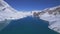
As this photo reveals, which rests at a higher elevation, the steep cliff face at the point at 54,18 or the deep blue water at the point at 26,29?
the steep cliff face at the point at 54,18

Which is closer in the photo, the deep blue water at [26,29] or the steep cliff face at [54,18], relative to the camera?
the deep blue water at [26,29]

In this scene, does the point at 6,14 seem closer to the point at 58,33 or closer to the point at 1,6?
the point at 1,6

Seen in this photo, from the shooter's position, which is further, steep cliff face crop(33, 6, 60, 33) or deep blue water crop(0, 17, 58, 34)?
steep cliff face crop(33, 6, 60, 33)

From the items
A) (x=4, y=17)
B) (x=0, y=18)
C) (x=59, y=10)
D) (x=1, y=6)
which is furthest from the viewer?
(x=1, y=6)

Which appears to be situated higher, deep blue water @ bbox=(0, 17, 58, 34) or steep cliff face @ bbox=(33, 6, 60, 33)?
steep cliff face @ bbox=(33, 6, 60, 33)

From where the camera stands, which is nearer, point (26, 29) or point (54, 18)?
point (26, 29)

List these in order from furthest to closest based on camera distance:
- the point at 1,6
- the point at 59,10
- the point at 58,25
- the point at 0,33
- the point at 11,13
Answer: the point at 11,13
the point at 1,6
the point at 59,10
the point at 58,25
the point at 0,33

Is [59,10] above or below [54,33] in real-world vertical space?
above

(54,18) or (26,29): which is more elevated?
(54,18)

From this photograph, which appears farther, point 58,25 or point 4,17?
point 4,17

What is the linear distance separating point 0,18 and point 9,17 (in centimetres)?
146

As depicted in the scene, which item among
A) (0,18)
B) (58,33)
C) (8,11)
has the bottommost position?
Result: (58,33)

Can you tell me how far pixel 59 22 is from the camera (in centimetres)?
771

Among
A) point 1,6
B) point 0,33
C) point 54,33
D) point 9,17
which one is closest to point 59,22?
point 54,33
